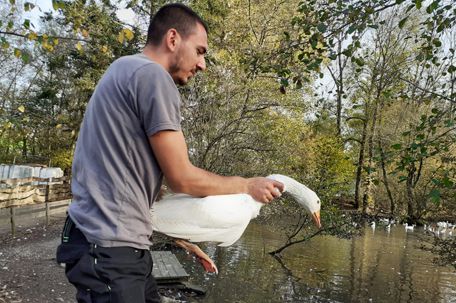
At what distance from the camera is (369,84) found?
31.2 meters

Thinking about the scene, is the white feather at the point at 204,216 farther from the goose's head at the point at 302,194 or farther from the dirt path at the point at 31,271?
the dirt path at the point at 31,271

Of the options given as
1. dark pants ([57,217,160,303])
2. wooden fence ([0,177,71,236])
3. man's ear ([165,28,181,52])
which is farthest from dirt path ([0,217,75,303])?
man's ear ([165,28,181,52])

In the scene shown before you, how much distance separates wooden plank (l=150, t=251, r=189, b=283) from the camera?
899cm

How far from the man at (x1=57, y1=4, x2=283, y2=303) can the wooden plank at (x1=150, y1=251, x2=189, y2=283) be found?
272 inches

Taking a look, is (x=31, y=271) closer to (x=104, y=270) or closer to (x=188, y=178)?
(x=104, y=270)

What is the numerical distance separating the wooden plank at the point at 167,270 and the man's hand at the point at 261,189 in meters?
6.87

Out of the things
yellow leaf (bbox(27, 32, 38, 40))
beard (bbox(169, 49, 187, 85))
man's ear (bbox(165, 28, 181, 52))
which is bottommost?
beard (bbox(169, 49, 187, 85))

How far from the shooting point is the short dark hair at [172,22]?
219 centimetres

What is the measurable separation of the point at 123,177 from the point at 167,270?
776 cm

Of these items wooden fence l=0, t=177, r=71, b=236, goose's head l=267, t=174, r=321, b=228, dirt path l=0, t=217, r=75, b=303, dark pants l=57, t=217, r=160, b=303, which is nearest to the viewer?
dark pants l=57, t=217, r=160, b=303

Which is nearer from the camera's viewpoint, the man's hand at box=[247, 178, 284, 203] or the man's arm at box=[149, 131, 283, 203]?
the man's arm at box=[149, 131, 283, 203]

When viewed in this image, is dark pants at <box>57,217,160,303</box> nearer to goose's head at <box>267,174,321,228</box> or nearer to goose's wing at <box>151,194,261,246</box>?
goose's wing at <box>151,194,261,246</box>

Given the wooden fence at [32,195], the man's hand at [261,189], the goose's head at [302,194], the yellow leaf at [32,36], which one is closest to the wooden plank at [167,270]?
the wooden fence at [32,195]

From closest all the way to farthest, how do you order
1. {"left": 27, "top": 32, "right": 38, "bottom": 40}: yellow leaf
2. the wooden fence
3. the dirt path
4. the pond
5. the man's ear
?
the man's ear < {"left": 27, "top": 32, "right": 38, "bottom": 40}: yellow leaf < the dirt path < the pond < the wooden fence
